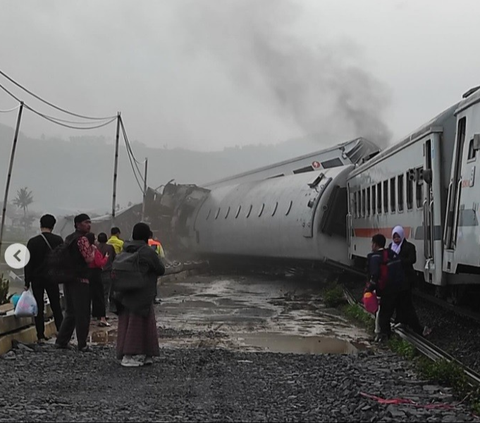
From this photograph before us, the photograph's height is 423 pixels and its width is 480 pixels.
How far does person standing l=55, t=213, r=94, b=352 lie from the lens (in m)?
8.34

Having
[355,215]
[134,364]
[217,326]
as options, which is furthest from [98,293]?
[355,215]

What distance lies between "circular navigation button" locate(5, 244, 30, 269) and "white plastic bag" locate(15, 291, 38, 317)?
550 millimetres

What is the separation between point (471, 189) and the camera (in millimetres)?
7543

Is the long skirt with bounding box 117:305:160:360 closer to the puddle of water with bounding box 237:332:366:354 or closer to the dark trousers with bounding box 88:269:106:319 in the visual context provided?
the puddle of water with bounding box 237:332:366:354

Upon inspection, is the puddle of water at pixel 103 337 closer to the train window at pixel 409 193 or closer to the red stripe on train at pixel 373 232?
the red stripe on train at pixel 373 232

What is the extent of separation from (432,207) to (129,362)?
4.50m

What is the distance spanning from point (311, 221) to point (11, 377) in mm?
12029

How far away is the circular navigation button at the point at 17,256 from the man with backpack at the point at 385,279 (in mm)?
4491

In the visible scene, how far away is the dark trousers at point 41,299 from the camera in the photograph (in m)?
9.12

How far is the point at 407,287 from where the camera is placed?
9578 millimetres

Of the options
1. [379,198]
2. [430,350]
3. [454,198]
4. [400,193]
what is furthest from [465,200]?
[379,198]

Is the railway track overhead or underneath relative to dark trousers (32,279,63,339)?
underneath

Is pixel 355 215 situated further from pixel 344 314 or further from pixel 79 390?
pixel 79 390

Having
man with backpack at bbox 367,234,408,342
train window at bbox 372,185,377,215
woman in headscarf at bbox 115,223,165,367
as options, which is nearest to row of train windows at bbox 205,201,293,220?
train window at bbox 372,185,377,215
